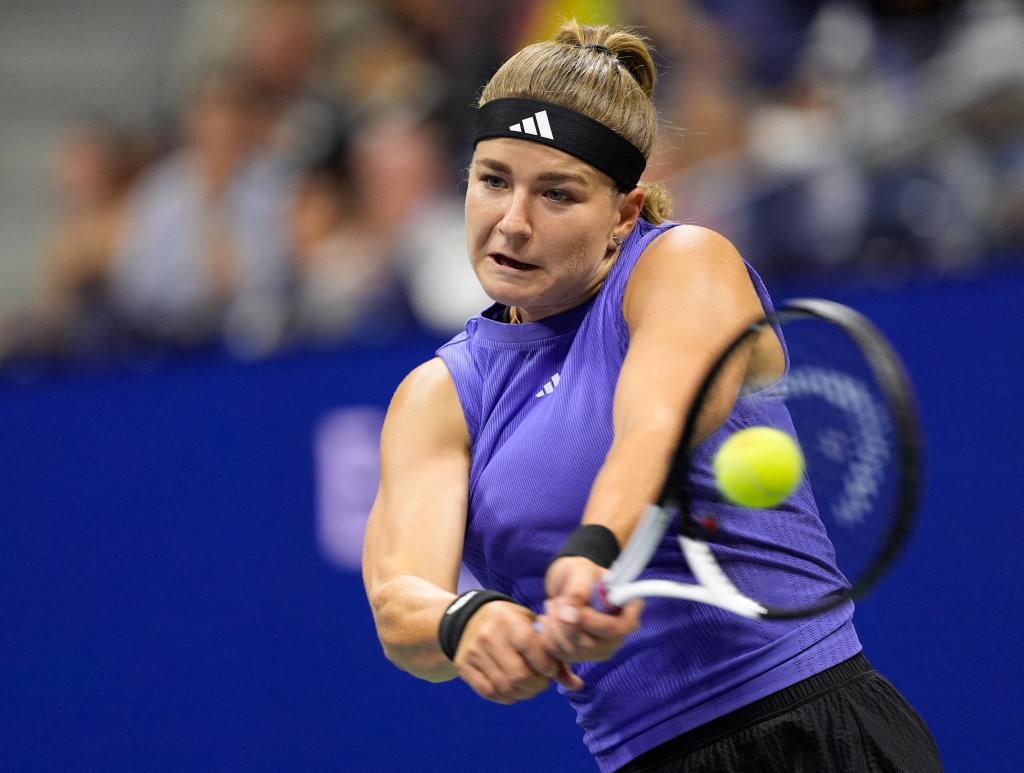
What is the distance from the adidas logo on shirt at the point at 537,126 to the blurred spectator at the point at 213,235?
275 centimetres

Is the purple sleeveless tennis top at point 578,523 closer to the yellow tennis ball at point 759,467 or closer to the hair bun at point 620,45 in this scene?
the yellow tennis ball at point 759,467

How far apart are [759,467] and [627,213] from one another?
22.7 inches

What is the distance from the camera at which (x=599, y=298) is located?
2371 mm

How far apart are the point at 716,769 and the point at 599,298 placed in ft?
2.50

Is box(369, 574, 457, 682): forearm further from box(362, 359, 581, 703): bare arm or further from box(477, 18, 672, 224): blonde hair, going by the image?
box(477, 18, 672, 224): blonde hair

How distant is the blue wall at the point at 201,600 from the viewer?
4.62 meters

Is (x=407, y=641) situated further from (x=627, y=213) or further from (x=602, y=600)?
(x=627, y=213)

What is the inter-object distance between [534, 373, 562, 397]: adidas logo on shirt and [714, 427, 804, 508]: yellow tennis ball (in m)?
0.32

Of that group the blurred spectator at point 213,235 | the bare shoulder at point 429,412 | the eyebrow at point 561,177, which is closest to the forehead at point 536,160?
the eyebrow at point 561,177

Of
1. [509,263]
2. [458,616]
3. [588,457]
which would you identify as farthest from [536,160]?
[458,616]

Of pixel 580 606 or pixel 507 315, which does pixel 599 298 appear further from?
pixel 580 606

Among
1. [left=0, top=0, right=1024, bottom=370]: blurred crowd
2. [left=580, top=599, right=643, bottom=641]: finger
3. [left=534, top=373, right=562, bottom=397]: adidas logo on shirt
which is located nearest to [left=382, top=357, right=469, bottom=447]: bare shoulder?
[left=534, top=373, right=562, bottom=397]: adidas logo on shirt

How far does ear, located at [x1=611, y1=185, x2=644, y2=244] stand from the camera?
Result: 242cm

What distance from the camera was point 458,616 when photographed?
2.15m
